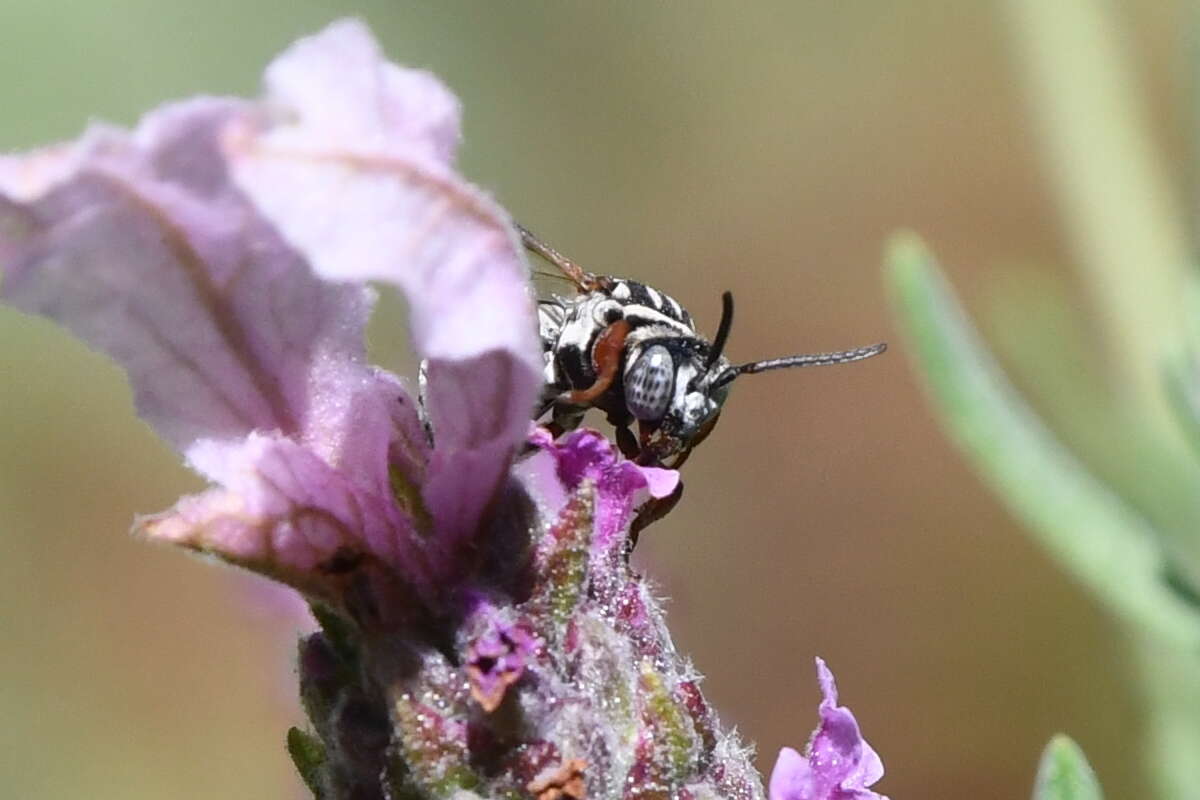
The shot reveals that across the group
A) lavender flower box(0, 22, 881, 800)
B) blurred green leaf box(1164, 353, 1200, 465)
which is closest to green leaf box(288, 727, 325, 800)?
lavender flower box(0, 22, 881, 800)

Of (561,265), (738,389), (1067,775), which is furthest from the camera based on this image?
(738,389)

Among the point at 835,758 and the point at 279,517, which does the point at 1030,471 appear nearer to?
the point at 835,758

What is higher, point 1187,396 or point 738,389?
point 738,389

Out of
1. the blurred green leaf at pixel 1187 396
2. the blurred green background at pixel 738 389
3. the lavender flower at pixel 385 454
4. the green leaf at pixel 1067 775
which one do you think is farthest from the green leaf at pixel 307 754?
the blurred green background at pixel 738 389

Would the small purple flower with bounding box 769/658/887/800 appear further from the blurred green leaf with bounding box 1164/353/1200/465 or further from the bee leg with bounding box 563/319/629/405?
the blurred green leaf with bounding box 1164/353/1200/465

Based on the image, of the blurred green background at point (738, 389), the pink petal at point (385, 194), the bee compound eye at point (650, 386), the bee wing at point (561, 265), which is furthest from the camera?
the blurred green background at point (738, 389)

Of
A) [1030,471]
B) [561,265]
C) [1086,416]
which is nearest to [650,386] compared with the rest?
[561,265]

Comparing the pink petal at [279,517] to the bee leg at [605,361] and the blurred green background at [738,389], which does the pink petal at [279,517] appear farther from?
the blurred green background at [738,389]

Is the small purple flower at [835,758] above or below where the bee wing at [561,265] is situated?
below
